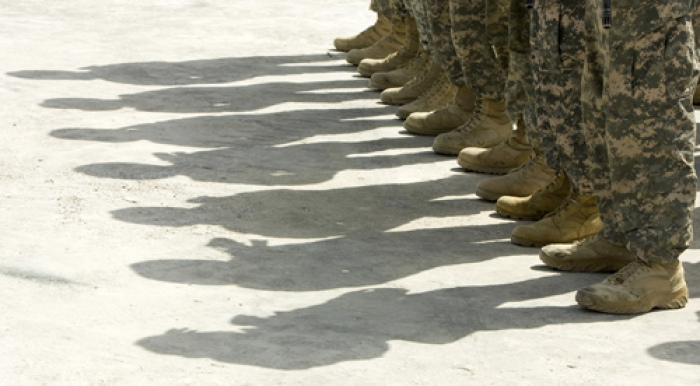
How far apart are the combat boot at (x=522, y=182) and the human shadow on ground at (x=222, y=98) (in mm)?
2245

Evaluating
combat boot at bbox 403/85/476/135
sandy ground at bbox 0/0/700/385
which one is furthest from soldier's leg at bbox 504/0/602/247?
combat boot at bbox 403/85/476/135

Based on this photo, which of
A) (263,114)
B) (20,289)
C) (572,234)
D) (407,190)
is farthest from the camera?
(263,114)

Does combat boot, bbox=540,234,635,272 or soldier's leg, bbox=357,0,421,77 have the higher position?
soldier's leg, bbox=357,0,421,77

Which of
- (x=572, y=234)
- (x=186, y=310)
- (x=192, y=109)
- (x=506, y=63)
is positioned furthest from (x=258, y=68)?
(x=186, y=310)

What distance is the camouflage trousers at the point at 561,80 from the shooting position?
3.70m

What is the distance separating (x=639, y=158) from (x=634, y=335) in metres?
0.52

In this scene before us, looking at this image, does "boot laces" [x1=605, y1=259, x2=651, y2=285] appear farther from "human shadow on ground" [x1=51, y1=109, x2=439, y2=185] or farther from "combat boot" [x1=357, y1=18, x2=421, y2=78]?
"combat boot" [x1=357, y1=18, x2=421, y2=78]

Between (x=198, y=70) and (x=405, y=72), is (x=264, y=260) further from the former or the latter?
(x=198, y=70)

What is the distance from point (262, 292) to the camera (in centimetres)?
361

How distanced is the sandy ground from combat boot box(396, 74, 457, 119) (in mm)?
110

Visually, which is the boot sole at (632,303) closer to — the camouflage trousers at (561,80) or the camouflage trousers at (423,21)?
the camouflage trousers at (561,80)

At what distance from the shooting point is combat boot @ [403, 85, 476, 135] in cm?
598

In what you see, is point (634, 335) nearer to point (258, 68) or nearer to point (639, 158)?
point (639, 158)

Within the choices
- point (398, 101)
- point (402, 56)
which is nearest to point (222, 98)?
point (398, 101)
